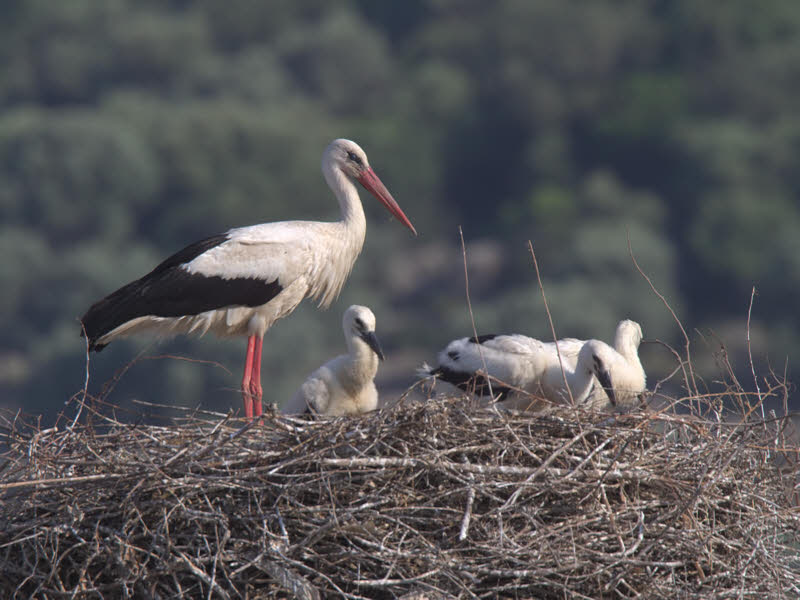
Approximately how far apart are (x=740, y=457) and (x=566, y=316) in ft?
87.9

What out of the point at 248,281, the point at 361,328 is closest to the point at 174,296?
the point at 248,281

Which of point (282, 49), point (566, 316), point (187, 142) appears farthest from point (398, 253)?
point (282, 49)

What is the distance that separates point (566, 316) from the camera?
3253cm

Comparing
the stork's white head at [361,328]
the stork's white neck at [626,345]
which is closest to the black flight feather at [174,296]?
the stork's white head at [361,328]

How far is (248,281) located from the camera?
772 cm

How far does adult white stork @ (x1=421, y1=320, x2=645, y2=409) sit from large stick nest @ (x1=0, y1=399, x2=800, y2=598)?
1.11m

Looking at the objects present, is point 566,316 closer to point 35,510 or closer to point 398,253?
point 398,253

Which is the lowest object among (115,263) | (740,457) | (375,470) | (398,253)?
(398,253)

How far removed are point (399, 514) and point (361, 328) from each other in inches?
93.6

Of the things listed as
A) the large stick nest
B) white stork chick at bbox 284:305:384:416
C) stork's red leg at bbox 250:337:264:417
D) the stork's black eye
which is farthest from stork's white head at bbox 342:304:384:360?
the large stick nest

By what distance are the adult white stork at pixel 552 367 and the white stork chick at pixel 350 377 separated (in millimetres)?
410

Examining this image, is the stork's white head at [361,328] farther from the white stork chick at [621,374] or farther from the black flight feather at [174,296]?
the white stork chick at [621,374]

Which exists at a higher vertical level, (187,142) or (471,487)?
(471,487)

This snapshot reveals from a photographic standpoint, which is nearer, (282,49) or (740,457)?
(740,457)
